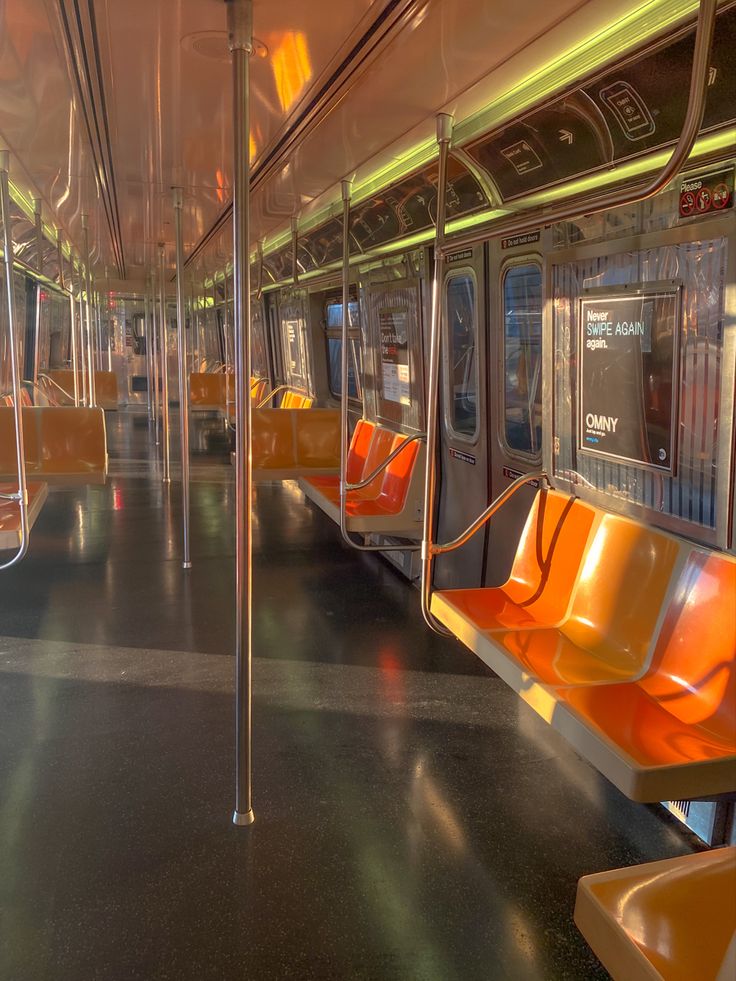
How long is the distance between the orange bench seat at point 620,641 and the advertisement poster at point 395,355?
2672mm

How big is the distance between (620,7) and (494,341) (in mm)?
2657

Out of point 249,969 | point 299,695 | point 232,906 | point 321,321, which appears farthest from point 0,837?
point 321,321

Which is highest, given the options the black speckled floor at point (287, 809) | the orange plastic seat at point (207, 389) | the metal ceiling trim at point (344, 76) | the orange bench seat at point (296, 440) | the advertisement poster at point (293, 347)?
the metal ceiling trim at point (344, 76)

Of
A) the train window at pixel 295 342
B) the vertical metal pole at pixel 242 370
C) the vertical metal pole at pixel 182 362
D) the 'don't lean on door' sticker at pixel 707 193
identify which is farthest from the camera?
the train window at pixel 295 342

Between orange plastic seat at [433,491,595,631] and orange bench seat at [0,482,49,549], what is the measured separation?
7.91 ft

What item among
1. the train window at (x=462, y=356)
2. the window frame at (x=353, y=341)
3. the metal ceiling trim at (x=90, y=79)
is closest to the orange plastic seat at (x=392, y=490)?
the train window at (x=462, y=356)

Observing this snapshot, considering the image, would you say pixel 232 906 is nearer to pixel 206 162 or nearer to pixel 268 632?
pixel 268 632

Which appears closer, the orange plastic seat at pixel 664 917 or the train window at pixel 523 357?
the orange plastic seat at pixel 664 917

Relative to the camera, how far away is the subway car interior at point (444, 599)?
2.35 m

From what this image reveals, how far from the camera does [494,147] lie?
3.73 meters

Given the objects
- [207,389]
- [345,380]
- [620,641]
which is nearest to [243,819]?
[620,641]

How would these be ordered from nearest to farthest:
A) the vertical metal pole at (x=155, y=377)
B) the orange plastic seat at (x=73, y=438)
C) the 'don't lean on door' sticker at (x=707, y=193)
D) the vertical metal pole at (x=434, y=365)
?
the 'don't lean on door' sticker at (x=707, y=193), the vertical metal pole at (x=434, y=365), the orange plastic seat at (x=73, y=438), the vertical metal pole at (x=155, y=377)

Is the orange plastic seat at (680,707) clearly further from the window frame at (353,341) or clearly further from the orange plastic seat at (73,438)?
the orange plastic seat at (73,438)

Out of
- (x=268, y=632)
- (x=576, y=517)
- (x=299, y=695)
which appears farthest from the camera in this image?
(x=268, y=632)
